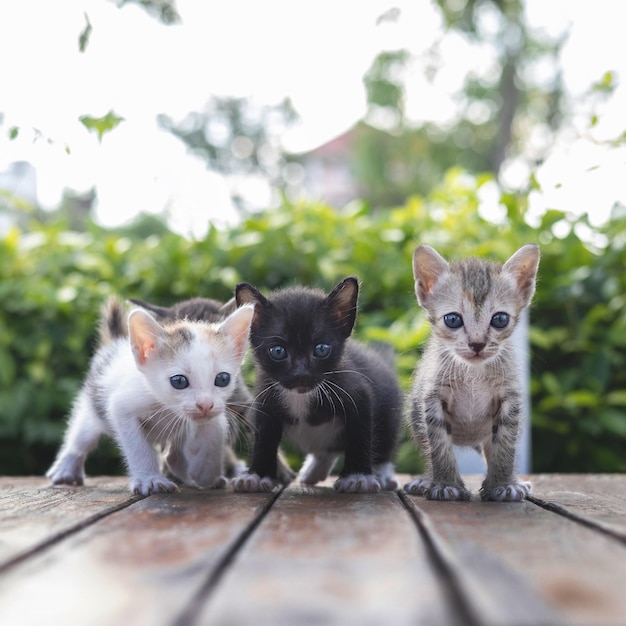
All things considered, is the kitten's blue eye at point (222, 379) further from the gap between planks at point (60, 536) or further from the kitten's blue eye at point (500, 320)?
the kitten's blue eye at point (500, 320)

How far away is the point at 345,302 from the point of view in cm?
277

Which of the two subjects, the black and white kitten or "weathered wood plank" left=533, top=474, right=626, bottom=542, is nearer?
"weathered wood plank" left=533, top=474, right=626, bottom=542

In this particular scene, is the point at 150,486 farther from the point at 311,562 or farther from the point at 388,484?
the point at 311,562

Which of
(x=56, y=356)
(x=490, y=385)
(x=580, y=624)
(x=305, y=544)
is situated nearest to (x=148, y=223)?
(x=56, y=356)

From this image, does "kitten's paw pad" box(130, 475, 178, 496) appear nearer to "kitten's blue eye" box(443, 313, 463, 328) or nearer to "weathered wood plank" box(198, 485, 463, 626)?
"weathered wood plank" box(198, 485, 463, 626)

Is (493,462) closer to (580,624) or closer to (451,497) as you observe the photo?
(451,497)

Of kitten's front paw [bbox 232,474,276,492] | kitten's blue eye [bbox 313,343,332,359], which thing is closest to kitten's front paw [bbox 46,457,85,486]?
kitten's front paw [bbox 232,474,276,492]

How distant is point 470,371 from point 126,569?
1.45 m

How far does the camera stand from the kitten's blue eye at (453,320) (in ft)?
8.21

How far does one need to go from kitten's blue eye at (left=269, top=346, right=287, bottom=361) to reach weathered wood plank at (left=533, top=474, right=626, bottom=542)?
0.99 m

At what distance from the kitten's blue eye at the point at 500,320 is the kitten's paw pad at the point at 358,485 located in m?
0.71

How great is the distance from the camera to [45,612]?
1.21 m

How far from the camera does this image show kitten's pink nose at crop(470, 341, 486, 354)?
2.43 metres

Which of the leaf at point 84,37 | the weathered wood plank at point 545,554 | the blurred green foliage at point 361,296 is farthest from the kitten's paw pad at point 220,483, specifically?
the leaf at point 84,37
